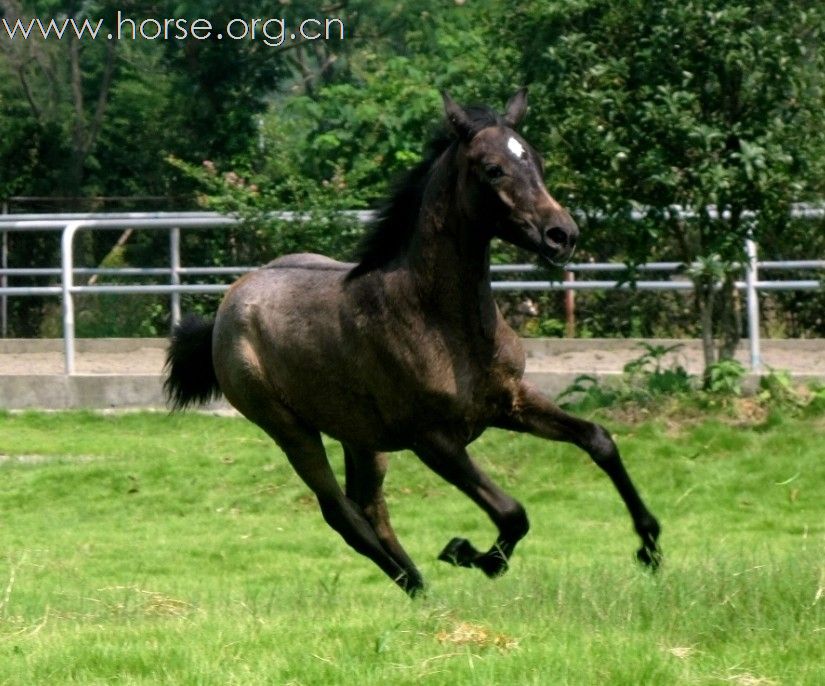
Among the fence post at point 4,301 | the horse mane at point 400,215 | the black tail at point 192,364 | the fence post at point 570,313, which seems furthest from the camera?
the fence post at point 4,301

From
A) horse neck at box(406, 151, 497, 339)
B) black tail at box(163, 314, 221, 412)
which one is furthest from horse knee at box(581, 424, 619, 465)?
black tail at box(163, 314, 221, 412)

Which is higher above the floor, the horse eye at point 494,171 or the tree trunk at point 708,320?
the horse eye at point 494,171

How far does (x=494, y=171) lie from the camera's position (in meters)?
7.64

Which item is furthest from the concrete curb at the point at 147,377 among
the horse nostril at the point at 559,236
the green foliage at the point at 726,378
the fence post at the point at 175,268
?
the horse nostril at the point at 559,236

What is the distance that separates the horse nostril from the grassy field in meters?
1.34

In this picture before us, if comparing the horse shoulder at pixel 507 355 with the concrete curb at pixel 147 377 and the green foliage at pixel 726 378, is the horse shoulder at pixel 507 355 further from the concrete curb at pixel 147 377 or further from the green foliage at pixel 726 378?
the concrete curb at pixel 147 377

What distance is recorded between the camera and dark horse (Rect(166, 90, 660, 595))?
7.71m

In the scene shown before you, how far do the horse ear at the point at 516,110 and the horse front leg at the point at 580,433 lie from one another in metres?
1.18

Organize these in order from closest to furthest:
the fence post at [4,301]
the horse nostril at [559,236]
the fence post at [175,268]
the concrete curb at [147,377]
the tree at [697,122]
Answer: the horse nostril at [559,236] < the tree at [697,122] < the concrete curb at [147,377] < the fence post at [175,268] < the fence post at [4,301]

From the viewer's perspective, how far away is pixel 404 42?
92.0 feet

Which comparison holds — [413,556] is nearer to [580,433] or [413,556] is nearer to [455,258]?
[580,433]

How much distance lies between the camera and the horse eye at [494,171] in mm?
7621

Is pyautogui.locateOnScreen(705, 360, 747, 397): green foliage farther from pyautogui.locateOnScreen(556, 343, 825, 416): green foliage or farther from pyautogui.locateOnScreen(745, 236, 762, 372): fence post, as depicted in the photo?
pyautogui.locateOnScreen(745, 236, 762, 372): fence post

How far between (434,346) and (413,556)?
2952mm
